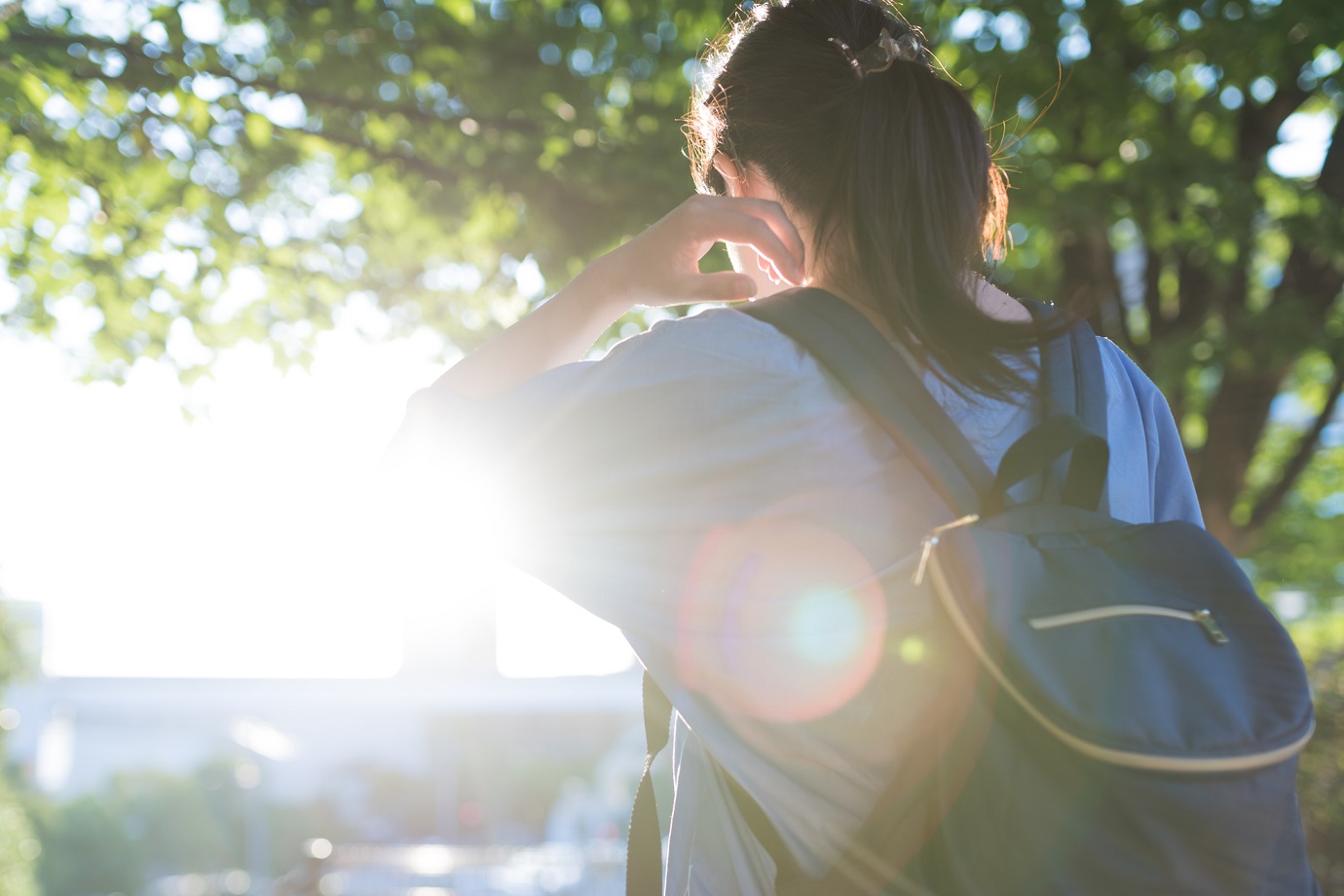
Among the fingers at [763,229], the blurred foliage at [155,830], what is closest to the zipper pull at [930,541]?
the fingers at [763,229]

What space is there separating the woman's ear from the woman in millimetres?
129

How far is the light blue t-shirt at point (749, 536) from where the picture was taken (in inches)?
41.4

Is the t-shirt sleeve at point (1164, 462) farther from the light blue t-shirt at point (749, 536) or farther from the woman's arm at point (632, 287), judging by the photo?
the woman's arm at point (632, 287)

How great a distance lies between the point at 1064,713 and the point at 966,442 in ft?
0.95

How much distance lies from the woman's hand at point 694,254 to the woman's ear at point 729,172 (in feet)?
0.27

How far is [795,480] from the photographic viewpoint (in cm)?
108

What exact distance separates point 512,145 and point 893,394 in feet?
14.4

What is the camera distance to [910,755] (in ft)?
3.37

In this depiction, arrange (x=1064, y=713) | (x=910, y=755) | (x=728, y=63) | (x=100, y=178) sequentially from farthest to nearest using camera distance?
(x=100, y=178) → (x=728, y=63) → (x=910, y=755) → (x=1064, y=713)

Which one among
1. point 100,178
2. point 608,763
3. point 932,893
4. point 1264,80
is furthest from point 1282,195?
point 608,763

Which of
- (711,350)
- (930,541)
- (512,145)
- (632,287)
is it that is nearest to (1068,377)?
(930,541)

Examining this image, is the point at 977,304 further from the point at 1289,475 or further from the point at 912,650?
the point at 1289,475

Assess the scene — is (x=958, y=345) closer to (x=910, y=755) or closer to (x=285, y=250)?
(x=910, y=755)

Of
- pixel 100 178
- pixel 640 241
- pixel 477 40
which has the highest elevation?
pixel 477 40
